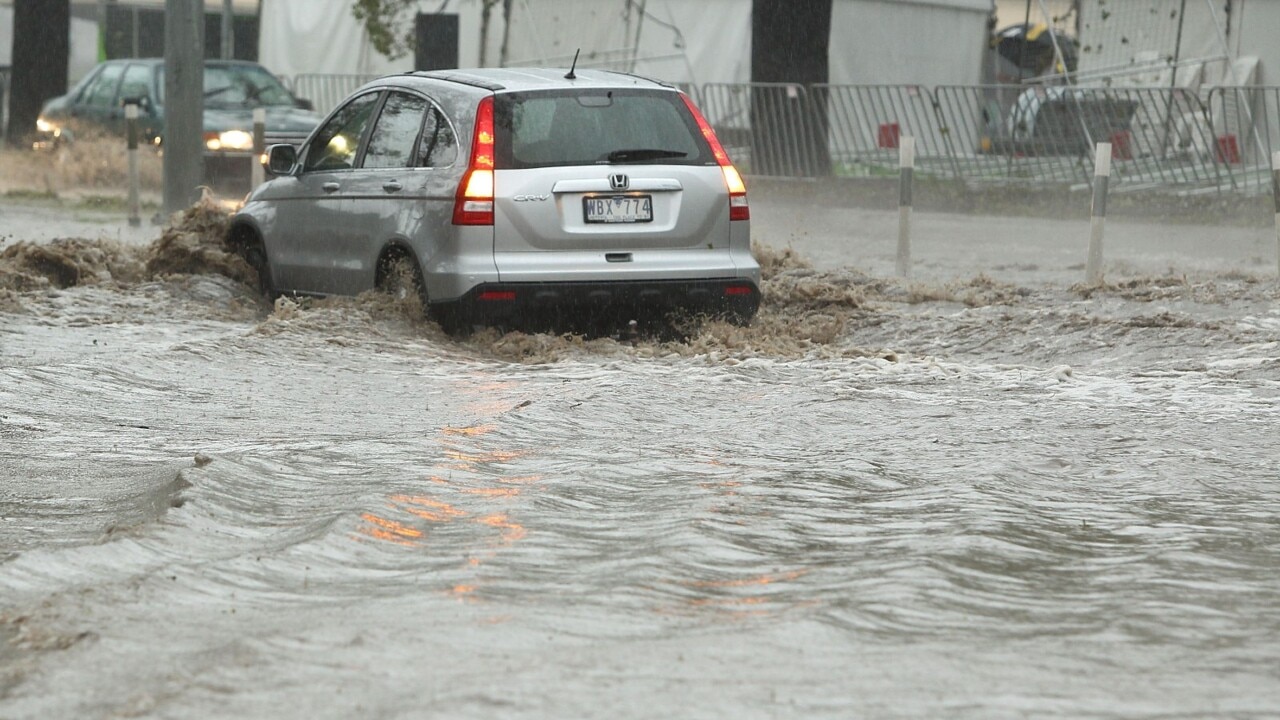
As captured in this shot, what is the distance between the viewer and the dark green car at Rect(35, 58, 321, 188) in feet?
69.6

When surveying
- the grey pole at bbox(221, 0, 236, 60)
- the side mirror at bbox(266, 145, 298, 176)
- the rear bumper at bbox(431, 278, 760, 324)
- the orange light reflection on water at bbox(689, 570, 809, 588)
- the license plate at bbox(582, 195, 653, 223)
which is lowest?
the orange light reflection on water at bbox(689, 570, 809, 588)

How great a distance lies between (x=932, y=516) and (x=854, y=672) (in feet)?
5.60

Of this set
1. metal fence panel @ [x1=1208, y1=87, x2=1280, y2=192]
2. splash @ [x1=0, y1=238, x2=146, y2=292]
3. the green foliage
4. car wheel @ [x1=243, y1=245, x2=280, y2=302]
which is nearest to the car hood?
the green foliage

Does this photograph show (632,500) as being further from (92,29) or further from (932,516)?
(92,29)

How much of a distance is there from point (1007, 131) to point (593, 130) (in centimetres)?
1311

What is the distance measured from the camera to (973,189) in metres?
22.2

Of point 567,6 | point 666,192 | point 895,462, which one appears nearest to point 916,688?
point 895,462

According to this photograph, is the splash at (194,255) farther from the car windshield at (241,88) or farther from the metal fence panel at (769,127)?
the metal fence panel at (769,127)

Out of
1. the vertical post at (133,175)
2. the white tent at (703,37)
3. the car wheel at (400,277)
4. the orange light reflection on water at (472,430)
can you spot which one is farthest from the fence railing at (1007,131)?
the orange light reflection on water at (472,430)

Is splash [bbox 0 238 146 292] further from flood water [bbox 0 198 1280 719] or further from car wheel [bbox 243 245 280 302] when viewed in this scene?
flood water [bbox 0 198 1280 719]

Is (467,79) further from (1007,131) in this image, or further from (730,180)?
(1007,131)

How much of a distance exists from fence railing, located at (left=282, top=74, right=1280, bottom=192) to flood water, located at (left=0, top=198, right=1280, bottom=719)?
10.5 meters

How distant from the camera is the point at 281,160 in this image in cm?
1108

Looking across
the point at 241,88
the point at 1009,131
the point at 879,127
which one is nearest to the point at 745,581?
the point at 1009,131
